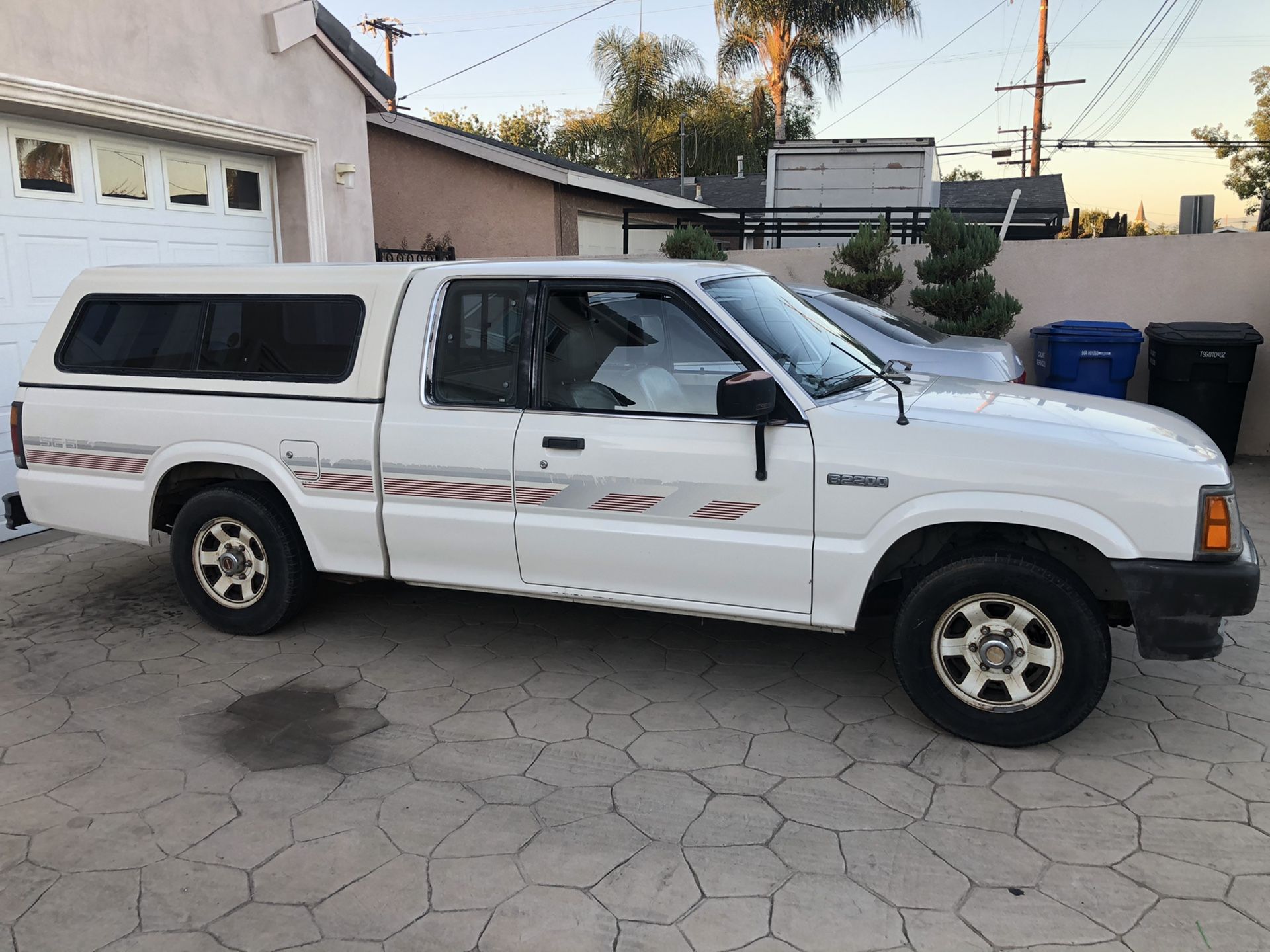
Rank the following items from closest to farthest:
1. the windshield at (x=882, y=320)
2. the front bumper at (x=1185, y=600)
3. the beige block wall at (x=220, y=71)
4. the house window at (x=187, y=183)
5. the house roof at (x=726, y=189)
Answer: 1. the front bumper at (x=1185, y=600)
2. the beige block wall at (x=220, y=71)
3. the windshield at (x=882, y=320)
4. the house window at (x=187, y=183)
5. the house roof at (x=726, y=189)

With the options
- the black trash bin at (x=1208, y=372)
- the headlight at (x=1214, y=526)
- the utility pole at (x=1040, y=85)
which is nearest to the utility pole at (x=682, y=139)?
the utility pole at (x=1040, y=85)

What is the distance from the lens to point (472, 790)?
361cm

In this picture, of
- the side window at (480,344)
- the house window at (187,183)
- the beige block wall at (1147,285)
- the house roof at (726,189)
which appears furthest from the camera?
the house roof at (726,189)

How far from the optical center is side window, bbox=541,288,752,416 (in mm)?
4090

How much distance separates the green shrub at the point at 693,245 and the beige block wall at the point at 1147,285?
2170 mm

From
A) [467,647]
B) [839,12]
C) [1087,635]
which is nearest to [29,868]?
[467,647]

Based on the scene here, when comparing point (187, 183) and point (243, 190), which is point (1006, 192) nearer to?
point (243, 190)

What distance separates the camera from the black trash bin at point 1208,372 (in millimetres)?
8938

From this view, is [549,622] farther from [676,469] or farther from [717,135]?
[717,135]

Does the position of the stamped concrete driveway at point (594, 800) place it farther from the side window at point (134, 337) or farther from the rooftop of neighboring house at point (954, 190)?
the rooftop of neighboring house at point (954, 190)

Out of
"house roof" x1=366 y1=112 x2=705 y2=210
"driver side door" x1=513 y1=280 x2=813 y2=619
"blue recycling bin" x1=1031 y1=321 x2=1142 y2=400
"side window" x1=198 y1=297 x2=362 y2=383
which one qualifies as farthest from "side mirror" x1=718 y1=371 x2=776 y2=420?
"house roof" x1=366 y1=112 x2=705 y2=210

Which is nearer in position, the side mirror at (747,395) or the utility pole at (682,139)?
the side mirror at (747,395)

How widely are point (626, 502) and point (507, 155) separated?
43.2ft

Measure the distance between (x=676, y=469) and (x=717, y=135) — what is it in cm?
3102
